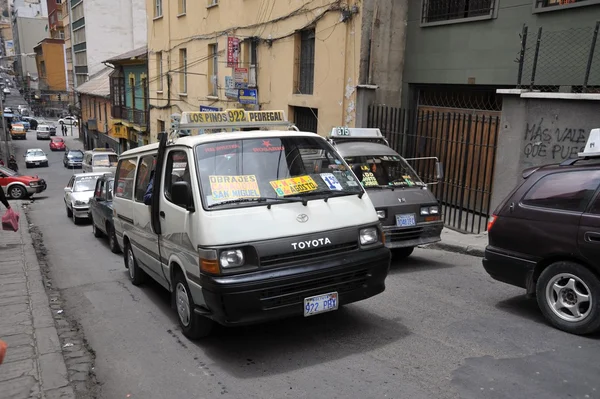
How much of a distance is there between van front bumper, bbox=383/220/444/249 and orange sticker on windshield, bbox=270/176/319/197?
2.42m

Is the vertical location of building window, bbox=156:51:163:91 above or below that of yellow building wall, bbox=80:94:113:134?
above

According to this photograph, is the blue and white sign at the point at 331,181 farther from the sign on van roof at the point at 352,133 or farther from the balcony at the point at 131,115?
the balcony at the point at 131,115

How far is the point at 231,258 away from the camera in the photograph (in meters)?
4.17

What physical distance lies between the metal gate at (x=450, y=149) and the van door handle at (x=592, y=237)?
4983mm

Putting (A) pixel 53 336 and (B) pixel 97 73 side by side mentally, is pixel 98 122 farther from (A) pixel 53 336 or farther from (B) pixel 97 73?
(A) pixel 53 336

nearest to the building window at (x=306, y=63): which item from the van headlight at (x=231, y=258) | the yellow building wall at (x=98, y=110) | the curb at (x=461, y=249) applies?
the curb at (x=461, y=249)

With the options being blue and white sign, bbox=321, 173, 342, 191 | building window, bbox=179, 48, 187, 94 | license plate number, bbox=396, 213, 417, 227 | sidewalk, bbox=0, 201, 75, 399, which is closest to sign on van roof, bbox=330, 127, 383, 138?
license plate number, bbox=396, 213, 417, 227

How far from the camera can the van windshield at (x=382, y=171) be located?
7.61 m

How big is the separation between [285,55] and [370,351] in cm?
1299

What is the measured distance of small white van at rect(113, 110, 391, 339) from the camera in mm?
4168

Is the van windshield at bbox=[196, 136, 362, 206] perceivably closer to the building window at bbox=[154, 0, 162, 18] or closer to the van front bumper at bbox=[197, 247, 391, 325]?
the van front bumper at bbox=[197, 247, 391, 325]

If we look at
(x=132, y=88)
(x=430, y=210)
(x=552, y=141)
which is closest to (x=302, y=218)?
(x=430, y=210)

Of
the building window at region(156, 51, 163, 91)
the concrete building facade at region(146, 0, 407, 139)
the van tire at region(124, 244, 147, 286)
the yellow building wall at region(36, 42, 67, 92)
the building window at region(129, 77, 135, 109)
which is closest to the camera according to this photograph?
the van tire at region(124, 244, 147, 286)

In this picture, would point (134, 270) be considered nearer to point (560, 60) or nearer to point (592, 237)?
point (592, 237)
